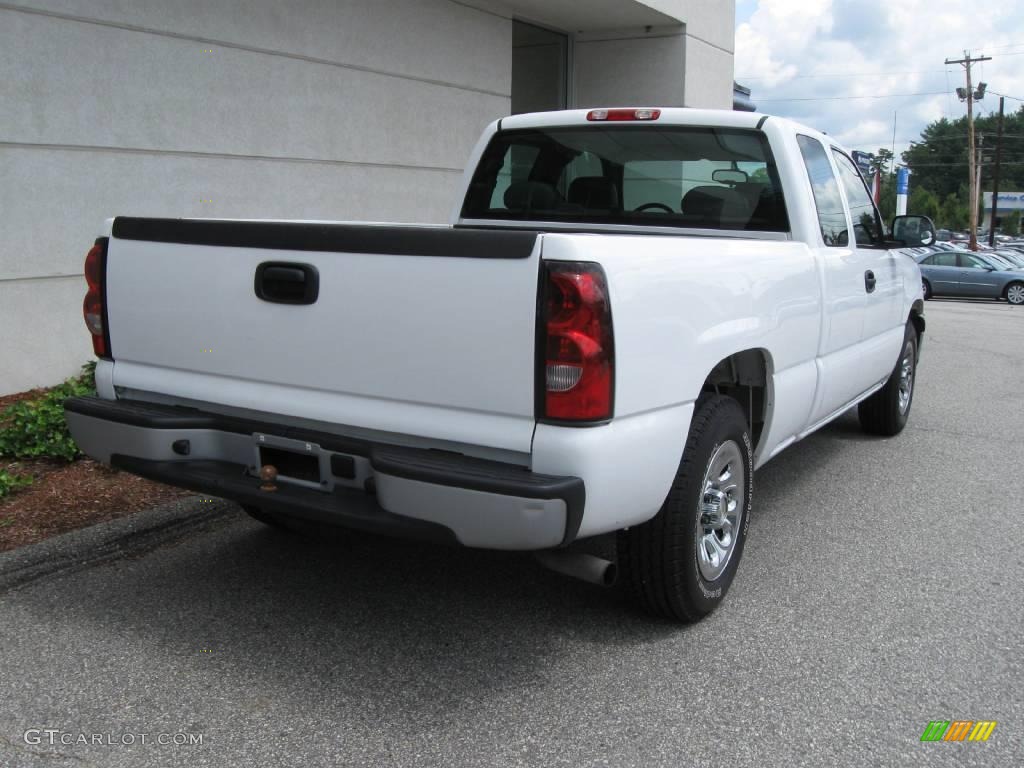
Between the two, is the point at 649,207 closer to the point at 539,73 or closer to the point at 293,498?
the point at 293,498

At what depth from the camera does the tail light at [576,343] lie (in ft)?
9.37

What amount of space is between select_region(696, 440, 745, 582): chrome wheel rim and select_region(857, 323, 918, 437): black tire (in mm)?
3347

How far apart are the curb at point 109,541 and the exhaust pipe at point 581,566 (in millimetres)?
2059

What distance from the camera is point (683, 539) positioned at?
3480 millimetres

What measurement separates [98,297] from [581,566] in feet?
6.99

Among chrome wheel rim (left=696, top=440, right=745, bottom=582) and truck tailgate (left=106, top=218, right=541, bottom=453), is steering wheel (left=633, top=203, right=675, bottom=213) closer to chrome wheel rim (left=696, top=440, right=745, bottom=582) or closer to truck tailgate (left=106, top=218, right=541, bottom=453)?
chrome wheel rim (left=696, top=440, right=745, bottom=582)

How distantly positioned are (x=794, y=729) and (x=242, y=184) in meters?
6.93

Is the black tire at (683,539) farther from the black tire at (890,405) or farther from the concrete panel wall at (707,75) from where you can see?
the concrete panel wall at (707,75)

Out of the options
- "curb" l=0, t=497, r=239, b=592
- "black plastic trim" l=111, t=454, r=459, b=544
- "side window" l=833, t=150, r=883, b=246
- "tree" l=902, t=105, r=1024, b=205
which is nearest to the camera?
"black plastic trim" l=111, t=454, r=459, b=544

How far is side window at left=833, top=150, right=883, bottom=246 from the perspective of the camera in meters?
5.55

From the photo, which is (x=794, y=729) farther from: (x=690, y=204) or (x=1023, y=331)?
(x=1023, y=331)

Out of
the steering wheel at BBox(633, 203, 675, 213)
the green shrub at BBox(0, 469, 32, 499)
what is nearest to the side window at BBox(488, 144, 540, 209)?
the steering wheel at BBox(633, 203, 675, 213)

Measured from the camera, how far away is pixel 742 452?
392 centimetres

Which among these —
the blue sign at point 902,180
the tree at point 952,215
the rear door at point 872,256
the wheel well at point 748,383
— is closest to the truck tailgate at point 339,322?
the wheel well at point 748,383
